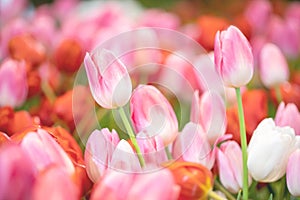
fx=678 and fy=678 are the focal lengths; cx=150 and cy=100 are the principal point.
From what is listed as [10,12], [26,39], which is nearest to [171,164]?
[26,39]

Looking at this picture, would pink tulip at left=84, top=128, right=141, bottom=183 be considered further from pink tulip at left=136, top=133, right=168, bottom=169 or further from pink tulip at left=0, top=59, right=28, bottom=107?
pink tulip at left=0, top=59, right=28, bottom=107

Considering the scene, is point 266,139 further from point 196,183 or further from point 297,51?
point 297,51

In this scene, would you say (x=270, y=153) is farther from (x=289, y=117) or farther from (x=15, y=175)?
(x=15, y=175)

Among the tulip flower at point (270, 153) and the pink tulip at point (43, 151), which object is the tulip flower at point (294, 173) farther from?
the pink tulip at point (43, 151)

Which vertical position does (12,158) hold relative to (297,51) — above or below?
above

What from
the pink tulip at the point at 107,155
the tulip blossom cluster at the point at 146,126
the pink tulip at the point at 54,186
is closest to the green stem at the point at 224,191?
the tulip blossom cluster at the point at 146,126

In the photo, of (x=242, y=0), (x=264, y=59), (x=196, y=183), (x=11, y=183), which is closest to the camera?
(x=11, y=183)

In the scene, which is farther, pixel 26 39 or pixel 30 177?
pixel 26 39
